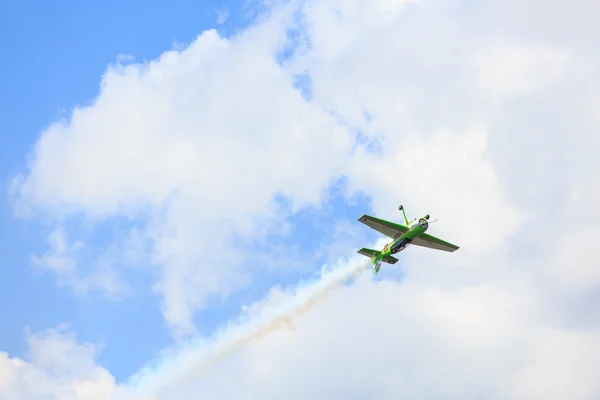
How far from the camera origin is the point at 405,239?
15650 cm

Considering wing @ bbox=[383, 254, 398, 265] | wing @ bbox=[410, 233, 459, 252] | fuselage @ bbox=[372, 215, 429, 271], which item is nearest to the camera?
fuselage @ bbox=[372, 215, 429, 271]

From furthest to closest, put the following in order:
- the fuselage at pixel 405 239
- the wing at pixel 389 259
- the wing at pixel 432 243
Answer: the wing at pixel 432 243 → the wing at pixel 389 259 → the fuselage at pixel 405 239

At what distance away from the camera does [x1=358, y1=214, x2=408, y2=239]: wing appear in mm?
153250

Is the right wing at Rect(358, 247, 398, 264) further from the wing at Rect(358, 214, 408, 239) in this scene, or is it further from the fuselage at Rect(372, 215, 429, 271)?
the wing at Rect(358, 214, 408, 239)

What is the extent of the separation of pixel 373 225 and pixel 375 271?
8.51 metres

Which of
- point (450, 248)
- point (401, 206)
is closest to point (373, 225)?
point (401, 206)

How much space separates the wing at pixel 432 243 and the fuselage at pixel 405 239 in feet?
15.0

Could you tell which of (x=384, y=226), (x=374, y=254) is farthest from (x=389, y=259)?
(x=384, y=226)

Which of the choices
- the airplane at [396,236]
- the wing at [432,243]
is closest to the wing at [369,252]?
the airplane at [396,236]

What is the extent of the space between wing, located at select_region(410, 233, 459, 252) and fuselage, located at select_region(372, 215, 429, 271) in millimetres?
4557

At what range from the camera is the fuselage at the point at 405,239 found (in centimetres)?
15312

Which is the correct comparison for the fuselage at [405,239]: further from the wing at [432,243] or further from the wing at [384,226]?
the wing at [432,243]

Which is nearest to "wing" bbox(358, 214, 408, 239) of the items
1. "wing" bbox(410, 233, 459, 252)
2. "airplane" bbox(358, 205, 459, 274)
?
"airplane" bbox(358, 205, 459, 274)

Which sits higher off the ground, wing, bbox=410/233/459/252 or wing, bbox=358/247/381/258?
wing, bbox=410/233/459/252
